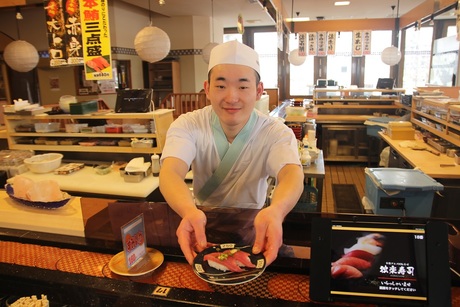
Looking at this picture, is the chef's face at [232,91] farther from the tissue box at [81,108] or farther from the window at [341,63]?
the window at [341,63]

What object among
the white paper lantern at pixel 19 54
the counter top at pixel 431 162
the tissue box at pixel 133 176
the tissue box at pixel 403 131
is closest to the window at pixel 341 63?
the tissue box at pixel 403 131

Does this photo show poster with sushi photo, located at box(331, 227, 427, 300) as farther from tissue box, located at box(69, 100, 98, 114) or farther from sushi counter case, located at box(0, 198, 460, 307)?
tissue box, located at box(69, 100, 98, 114)

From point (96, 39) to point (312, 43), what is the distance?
6.66m

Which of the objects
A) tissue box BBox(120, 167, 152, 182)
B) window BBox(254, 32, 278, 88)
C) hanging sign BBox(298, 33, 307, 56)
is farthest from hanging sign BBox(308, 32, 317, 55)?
tissue box BBox(120, 167, 152, 182)

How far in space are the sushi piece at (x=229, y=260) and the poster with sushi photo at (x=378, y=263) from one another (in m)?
0.28

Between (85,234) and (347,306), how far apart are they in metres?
1.19

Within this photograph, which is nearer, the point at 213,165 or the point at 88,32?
the point at 213,165

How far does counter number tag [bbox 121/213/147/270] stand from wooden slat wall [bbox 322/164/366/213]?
14.5 feet

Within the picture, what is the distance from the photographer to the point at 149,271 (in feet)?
4.36

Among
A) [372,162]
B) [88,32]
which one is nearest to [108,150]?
[88,32]

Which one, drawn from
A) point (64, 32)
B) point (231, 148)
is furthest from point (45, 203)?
point (64, 32)

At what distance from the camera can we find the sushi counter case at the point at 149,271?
118 cm

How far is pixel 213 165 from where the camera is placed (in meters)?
1.80

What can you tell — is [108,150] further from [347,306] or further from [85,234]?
[347,306]
